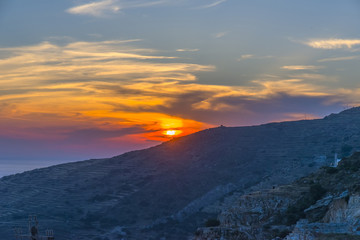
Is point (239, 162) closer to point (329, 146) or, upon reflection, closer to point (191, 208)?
point (329, 146)

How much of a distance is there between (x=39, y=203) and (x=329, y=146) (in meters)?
96.3

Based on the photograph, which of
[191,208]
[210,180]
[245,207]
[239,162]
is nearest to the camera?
[245,207]

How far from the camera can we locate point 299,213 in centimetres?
4962

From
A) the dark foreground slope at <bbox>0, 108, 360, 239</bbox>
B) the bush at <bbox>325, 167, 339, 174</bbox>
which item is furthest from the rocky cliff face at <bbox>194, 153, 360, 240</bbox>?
the dark foreground slope at <bbox>0, 108, 360, 239</bbox>

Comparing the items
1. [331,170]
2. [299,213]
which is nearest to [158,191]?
[331,170]

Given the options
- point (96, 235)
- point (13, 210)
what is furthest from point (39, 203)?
point (96, 235)

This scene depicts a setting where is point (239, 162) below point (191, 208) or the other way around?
the other way around

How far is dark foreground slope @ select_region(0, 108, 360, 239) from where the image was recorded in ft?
459

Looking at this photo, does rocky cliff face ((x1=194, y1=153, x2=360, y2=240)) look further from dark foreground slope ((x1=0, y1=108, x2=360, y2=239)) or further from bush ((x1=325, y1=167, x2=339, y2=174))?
dark foreground slope ((x1=0, y1=108, x2=360, y2=239))

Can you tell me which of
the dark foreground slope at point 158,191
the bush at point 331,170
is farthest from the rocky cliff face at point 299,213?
the dark foreground slope at point 158,191

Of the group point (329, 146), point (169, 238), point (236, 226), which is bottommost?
point (169, 238)

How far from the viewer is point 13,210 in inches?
6260

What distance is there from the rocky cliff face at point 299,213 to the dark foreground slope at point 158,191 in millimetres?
75058

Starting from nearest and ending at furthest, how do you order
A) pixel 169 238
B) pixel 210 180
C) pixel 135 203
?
pixel 169 238 < pixel 135 203 < pixel 210 180
